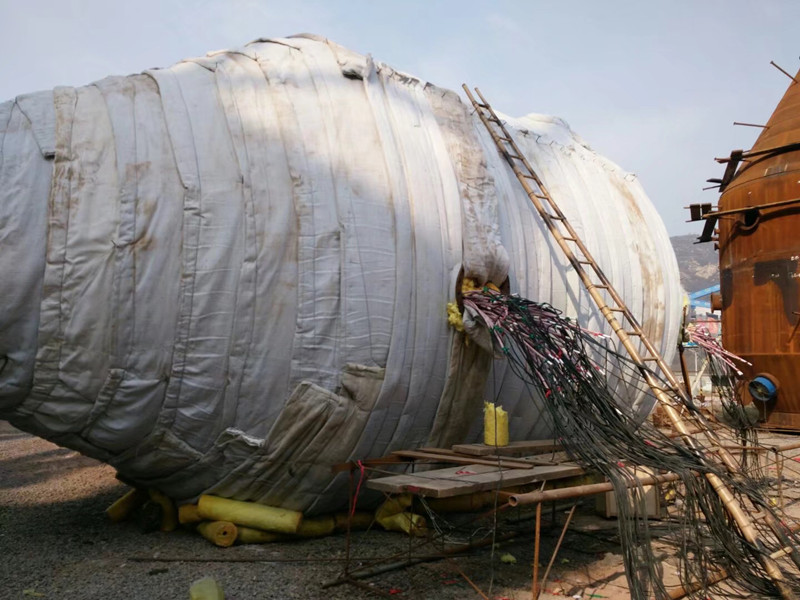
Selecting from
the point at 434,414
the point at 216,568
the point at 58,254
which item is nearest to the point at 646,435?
the point at 434,414

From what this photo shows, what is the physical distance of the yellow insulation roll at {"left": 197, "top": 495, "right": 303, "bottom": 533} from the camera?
16.7 feet

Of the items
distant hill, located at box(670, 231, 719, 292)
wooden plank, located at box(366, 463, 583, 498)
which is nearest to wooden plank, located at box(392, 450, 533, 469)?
wooden plank, located at box(366, 463, 583, 498)

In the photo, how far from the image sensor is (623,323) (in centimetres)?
729

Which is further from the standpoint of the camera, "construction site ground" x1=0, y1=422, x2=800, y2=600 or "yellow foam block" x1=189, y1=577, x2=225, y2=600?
"construction site ground" x1=0, y1=422, x2=800, y2=600

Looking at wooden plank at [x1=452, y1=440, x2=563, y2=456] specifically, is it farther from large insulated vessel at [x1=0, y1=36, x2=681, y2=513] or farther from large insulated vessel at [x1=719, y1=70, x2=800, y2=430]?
large insulated vessel at [x1=719, y1=70, x2=800, y2=430]

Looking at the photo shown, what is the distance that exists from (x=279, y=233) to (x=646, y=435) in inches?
118

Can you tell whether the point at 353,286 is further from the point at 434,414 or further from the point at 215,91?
the point at 215,91

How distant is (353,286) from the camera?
5023mm

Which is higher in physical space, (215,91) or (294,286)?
(215,91)

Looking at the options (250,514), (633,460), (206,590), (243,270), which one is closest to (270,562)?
(250,514)

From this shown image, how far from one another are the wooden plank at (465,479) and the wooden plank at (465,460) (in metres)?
0.05

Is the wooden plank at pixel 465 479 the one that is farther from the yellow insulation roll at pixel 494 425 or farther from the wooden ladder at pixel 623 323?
the wooden ladder at pixel 623 323

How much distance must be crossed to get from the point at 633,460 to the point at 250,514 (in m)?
2.72

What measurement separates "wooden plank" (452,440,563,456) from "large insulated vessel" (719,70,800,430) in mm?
7006
